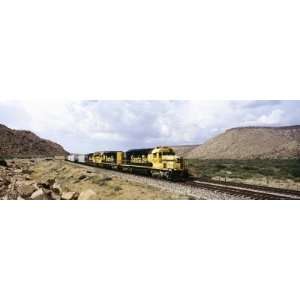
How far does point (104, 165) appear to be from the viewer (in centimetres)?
1491

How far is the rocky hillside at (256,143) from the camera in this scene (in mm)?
11876

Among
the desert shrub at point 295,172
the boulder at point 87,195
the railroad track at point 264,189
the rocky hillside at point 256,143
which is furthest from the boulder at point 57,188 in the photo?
the desert shrub at point 295,172

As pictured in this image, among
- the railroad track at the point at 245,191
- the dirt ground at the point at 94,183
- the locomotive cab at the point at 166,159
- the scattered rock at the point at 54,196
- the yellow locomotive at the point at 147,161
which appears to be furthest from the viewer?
the yellow locomotive at the point at 147,161

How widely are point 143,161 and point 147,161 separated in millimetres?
371

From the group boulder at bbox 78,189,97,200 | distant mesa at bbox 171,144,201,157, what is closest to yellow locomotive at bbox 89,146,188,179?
distant mesa at bbox 171,144,201,157

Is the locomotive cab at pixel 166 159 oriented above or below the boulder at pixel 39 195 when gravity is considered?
above

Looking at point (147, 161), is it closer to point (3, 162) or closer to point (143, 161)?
point (143, 161)

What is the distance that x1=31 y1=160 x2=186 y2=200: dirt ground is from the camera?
11.2 m

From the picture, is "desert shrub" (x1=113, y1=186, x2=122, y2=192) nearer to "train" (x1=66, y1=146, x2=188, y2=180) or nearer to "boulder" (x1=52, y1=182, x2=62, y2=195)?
"train" (x1=66, y1=146, x2=188, y2=180)

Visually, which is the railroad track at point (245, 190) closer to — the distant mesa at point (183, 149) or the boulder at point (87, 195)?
the distant mesa at point (183, 149)

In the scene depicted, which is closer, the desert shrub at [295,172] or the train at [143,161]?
the desert shrub at [295,172]

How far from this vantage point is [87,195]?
1127cm

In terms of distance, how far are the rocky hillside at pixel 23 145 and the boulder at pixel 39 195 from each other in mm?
1600

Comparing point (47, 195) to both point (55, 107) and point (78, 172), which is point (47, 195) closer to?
point (78, 172)
